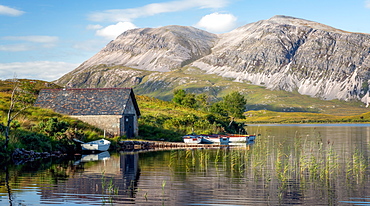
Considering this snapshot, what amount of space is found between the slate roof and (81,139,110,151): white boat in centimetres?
1008

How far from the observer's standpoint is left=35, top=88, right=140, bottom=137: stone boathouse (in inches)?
2322

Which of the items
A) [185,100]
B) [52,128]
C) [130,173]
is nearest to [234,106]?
[185,100]

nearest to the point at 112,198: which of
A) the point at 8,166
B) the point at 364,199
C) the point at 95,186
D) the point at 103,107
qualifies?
the point at 95,186

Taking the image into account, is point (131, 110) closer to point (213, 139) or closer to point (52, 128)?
point (213, 139)

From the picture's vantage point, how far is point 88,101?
204 feet

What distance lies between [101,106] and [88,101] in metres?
2.79

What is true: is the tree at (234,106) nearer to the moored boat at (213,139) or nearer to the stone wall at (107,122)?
the moored boat at (213,139)

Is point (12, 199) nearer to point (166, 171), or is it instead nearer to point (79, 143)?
point (166, 171)

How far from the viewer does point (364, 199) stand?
2108cm

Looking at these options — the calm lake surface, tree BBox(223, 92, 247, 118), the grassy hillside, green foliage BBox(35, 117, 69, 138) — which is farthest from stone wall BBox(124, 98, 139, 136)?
tree BBox(223, 92, 247, 118)

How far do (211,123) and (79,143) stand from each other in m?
40.8

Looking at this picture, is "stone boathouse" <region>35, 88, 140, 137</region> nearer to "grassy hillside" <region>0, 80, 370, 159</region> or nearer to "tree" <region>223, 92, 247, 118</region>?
"grassy hillside" <region>0, 80, 370, 159</region>

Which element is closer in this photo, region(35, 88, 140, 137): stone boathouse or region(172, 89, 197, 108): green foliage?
region(35, 88, 140, 137): stone boathouse

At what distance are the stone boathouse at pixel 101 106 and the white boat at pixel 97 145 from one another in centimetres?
920
